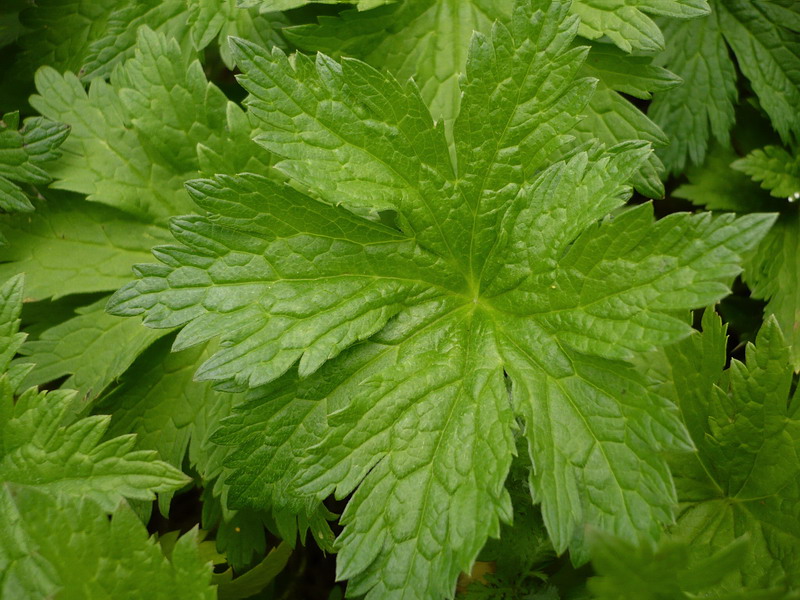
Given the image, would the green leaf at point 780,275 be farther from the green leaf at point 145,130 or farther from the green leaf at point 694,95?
the green leaf at point 145,130

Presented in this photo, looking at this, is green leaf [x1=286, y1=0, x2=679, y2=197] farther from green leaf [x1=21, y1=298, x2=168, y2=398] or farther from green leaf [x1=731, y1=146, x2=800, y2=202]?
green leaf [x1=21, y1=298, x2=168, y2=398]

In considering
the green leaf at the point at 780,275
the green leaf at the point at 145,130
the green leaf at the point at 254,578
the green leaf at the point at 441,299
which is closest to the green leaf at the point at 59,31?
the green leaf at the point at 145,130

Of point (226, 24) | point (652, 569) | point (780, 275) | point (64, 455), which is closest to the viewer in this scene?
point (652, 569)

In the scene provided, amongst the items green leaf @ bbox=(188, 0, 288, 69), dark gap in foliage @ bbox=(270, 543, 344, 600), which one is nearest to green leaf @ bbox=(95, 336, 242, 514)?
dark gap in foliage @ bbox=(270, 543, 344, 600)

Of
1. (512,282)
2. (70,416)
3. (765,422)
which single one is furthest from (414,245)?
(70,416)

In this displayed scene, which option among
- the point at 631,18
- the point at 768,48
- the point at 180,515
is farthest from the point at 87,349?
Answer: the point at 768,48

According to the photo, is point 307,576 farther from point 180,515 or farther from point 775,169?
point 775,169

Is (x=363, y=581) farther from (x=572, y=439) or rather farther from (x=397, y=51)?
(x=397, y=51)
